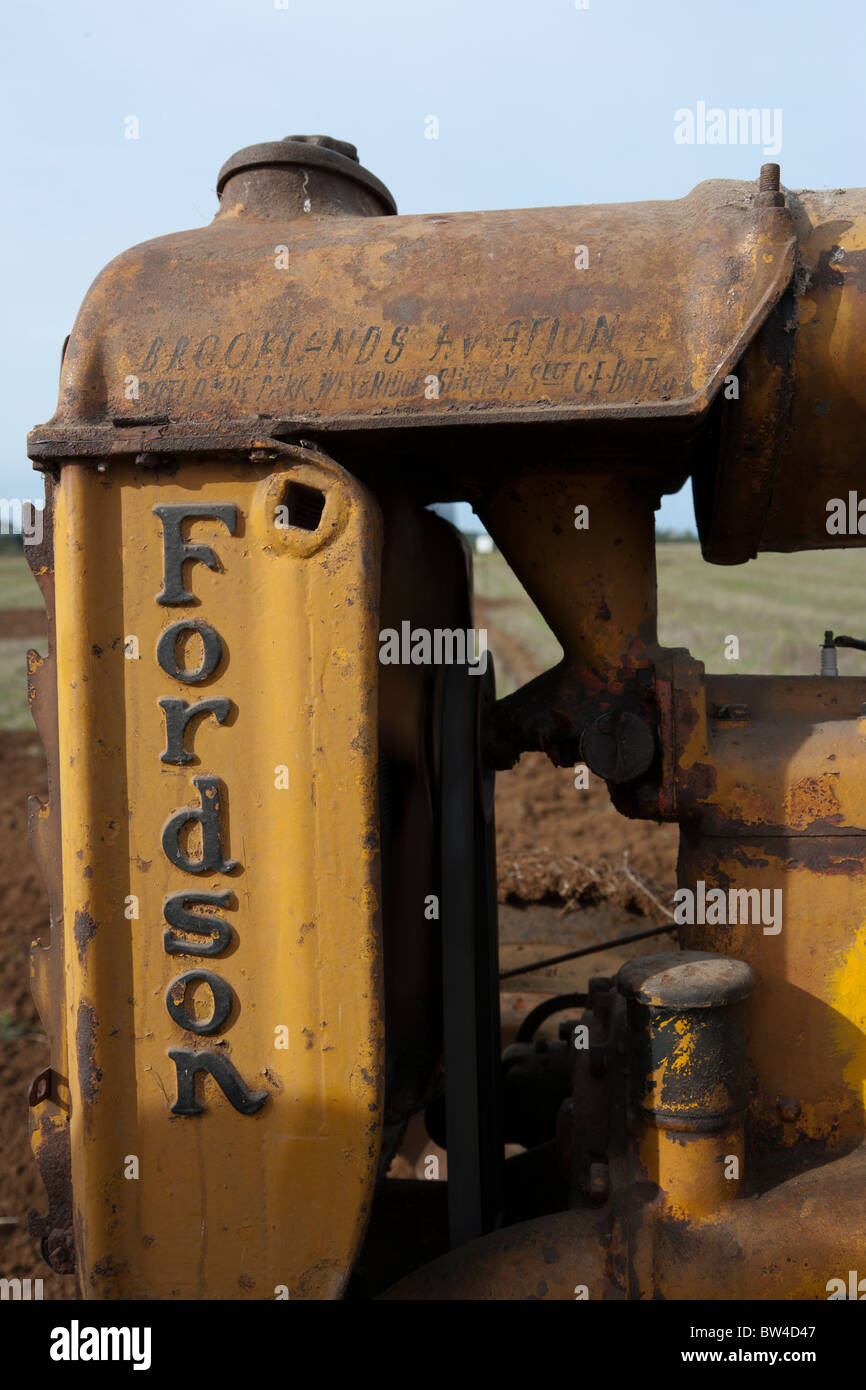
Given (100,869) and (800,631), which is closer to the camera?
(100,869)

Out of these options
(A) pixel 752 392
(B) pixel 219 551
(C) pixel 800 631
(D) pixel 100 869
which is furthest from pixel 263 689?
(C) pixel 800 631

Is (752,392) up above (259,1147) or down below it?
above

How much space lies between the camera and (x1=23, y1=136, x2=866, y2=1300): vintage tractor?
5.17 ft

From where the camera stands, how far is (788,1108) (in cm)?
176

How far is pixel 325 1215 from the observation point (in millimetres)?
1573

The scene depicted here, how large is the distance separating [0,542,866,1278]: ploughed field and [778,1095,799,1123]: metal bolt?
2.87ft

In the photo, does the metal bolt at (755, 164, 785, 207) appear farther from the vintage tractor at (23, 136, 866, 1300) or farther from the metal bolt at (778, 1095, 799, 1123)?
the metal bolt at (778, 1095, 799, 1123)

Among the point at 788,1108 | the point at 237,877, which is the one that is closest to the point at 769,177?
the point at 237,877

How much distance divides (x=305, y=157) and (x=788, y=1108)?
195 cm

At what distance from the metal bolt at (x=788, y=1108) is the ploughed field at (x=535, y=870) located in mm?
874

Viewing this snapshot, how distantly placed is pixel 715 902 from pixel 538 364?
949mm

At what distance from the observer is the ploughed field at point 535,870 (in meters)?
3.17

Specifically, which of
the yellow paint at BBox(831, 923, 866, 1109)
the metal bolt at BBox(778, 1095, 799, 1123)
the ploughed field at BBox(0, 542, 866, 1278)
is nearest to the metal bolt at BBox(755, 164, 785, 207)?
the ploughed field at BBox(0, 542, 866, 1278)

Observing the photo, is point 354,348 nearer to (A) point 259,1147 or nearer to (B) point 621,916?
(A) point 259,1147
